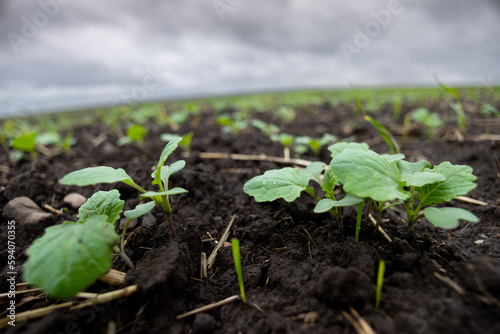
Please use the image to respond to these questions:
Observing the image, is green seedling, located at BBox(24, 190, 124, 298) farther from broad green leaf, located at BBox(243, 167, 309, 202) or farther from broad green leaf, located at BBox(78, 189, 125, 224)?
broad green leaf, located at BBox(243, 167, 309, 202)

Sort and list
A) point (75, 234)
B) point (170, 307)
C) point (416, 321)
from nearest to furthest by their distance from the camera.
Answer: point (416, 321) < point (75, 234) < point (170, 307)

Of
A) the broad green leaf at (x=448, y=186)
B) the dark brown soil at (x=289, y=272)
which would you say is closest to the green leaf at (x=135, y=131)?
the dark brown soil at (x=289, y=272)

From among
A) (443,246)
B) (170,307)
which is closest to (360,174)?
(443,246)

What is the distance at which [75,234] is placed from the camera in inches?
41.2

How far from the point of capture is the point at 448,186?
4.26 ft

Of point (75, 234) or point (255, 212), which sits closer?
point (75, 234)

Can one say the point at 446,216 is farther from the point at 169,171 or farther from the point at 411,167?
the point at 169,171

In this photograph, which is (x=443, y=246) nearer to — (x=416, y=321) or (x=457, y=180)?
(x=457, y=180)

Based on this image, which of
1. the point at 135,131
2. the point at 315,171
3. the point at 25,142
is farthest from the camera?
the point at 135,131

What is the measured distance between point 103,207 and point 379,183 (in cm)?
135

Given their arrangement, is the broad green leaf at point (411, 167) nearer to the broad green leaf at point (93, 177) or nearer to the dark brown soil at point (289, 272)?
the dark brown soil at point (289, 272)

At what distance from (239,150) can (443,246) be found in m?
2.28

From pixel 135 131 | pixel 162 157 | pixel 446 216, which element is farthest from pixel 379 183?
pixel 135 131

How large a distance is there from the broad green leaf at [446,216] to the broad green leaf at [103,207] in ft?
4.72
